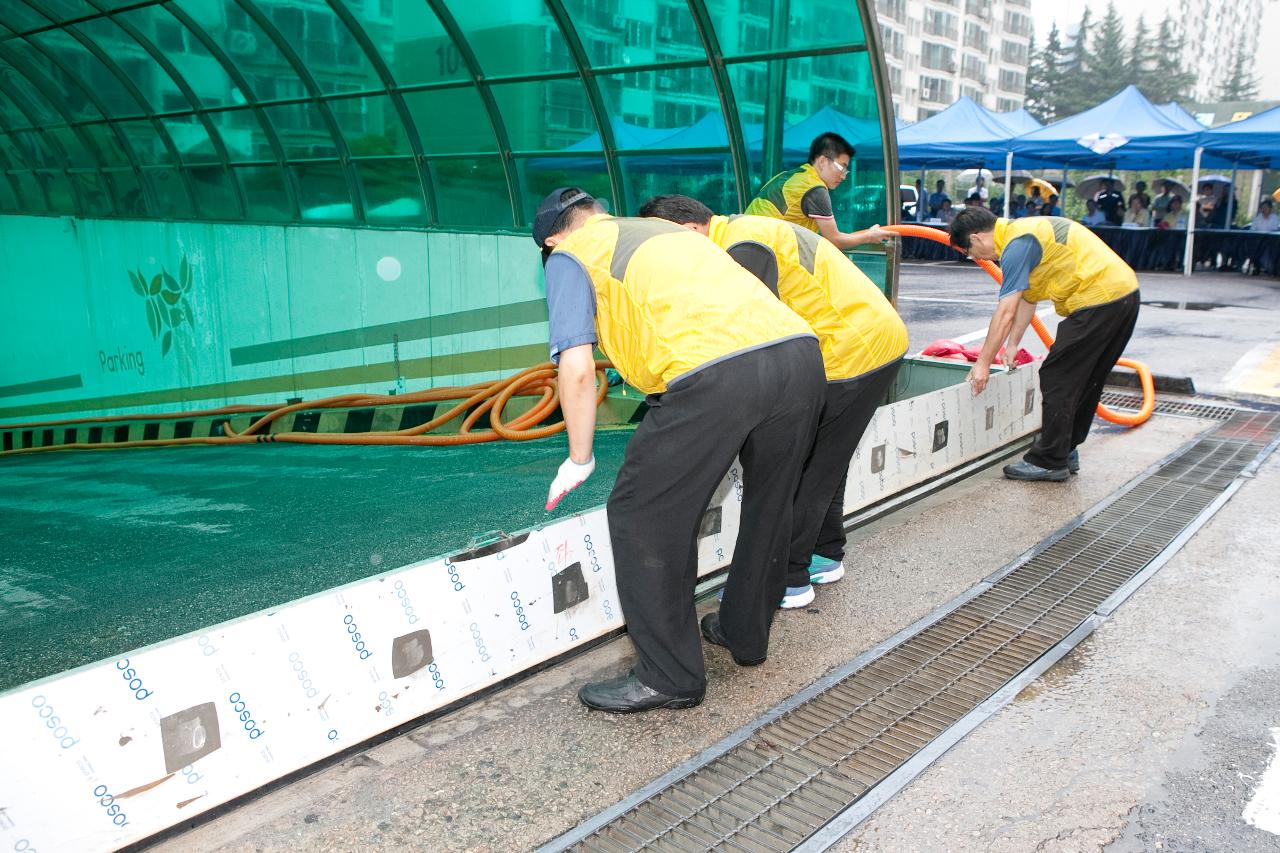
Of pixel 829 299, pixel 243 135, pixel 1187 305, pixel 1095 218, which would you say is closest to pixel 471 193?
pixel 243 135

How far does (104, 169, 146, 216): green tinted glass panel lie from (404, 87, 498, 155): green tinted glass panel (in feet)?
23.2

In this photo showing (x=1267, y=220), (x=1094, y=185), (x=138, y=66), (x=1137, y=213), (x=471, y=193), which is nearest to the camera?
(x=471, y=193)

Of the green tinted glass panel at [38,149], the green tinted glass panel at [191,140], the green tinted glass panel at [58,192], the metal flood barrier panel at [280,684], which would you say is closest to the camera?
the metal flood barrier panel at [280,684]

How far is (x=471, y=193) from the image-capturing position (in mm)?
10672

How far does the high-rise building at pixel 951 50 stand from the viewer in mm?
81750

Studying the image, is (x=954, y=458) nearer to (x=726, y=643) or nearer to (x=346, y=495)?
(x=726, y=643)

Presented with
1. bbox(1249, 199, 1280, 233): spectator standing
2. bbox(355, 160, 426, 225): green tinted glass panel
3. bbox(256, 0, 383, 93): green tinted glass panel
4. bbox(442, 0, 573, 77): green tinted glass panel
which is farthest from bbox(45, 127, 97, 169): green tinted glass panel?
bbox(1249, 199, 1280, 233): spectator standing

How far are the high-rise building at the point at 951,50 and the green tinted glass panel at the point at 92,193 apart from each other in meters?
69.1

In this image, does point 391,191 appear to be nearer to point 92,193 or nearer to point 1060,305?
point 92,193

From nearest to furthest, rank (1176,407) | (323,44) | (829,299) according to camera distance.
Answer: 1. (829,299)
2. (1176,407)
3. (323,44)

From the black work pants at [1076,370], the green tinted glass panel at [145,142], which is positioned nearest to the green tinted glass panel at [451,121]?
the green tinted glass panel at [145,142]

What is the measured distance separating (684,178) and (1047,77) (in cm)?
8360

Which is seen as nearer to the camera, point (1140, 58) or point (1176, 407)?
point (1176, 407)

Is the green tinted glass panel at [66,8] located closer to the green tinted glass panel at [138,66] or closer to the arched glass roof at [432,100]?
the arched glass roof at [432,100]
